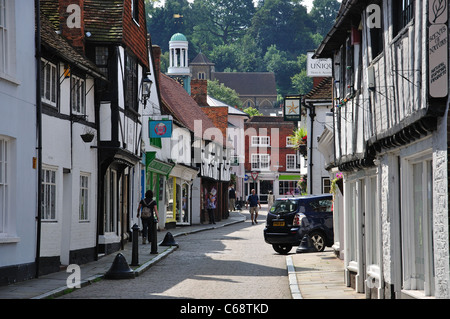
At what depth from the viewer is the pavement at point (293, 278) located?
1398cm

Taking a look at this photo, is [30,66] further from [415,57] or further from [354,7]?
[415,57]

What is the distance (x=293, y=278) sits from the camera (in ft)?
54.7

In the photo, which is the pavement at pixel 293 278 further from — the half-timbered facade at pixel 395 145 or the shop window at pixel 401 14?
the shop window at pixel 401 14

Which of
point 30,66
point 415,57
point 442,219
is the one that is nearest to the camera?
point 442,219

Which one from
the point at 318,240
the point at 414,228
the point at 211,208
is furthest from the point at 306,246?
the point at 211,208

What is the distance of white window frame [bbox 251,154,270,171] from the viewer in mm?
92812

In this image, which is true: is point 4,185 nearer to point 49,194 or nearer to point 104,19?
point 49,194

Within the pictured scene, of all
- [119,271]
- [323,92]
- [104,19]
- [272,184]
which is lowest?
[119,271]

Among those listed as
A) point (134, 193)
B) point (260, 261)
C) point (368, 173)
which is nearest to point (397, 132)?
point (368, 173)

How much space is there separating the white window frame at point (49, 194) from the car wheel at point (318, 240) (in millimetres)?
8565

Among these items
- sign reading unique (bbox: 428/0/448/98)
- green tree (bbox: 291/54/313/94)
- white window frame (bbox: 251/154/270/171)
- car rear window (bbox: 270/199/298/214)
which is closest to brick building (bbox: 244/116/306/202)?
white window frame (bbox: 251/154/270/171)

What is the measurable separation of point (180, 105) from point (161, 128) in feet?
54.7

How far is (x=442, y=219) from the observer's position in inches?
355
